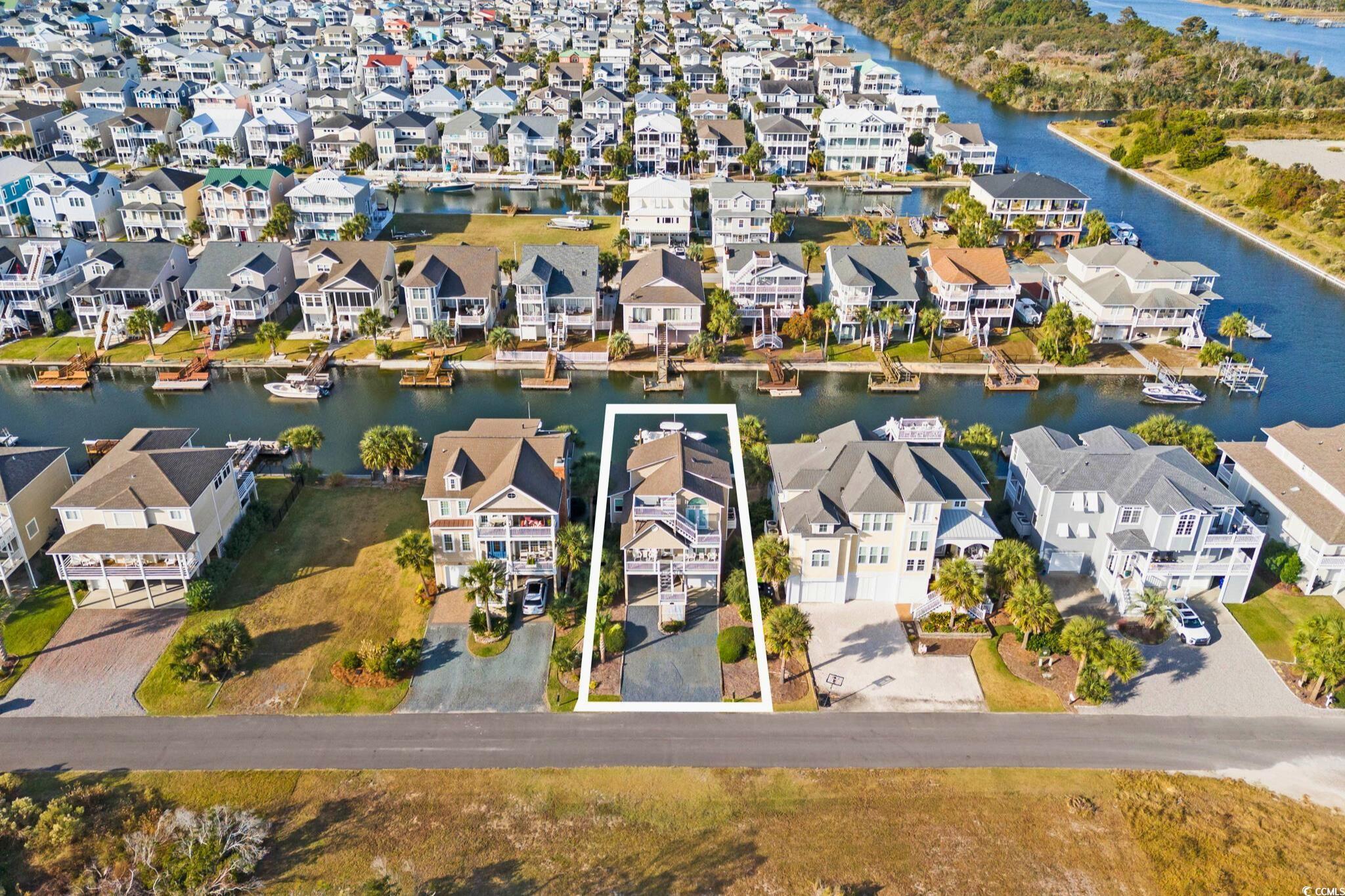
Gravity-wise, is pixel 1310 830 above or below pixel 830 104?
below

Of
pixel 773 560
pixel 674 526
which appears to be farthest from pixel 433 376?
pixel 773 560

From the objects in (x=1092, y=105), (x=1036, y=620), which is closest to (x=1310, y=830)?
(x=1036, y=620)

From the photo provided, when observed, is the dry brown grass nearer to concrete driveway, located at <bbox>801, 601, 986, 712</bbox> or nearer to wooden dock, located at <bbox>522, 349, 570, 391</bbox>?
concrete driveway, located at <bbox>801, 601, 986, 712</bbox>

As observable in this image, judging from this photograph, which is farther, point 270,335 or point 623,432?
point 270,335

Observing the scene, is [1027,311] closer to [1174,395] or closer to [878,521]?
[1174,395]

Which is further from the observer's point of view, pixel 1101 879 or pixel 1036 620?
pixel 1036 620

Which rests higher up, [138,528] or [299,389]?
[138,528]

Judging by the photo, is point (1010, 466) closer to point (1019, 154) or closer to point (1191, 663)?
point (1191, 663)
